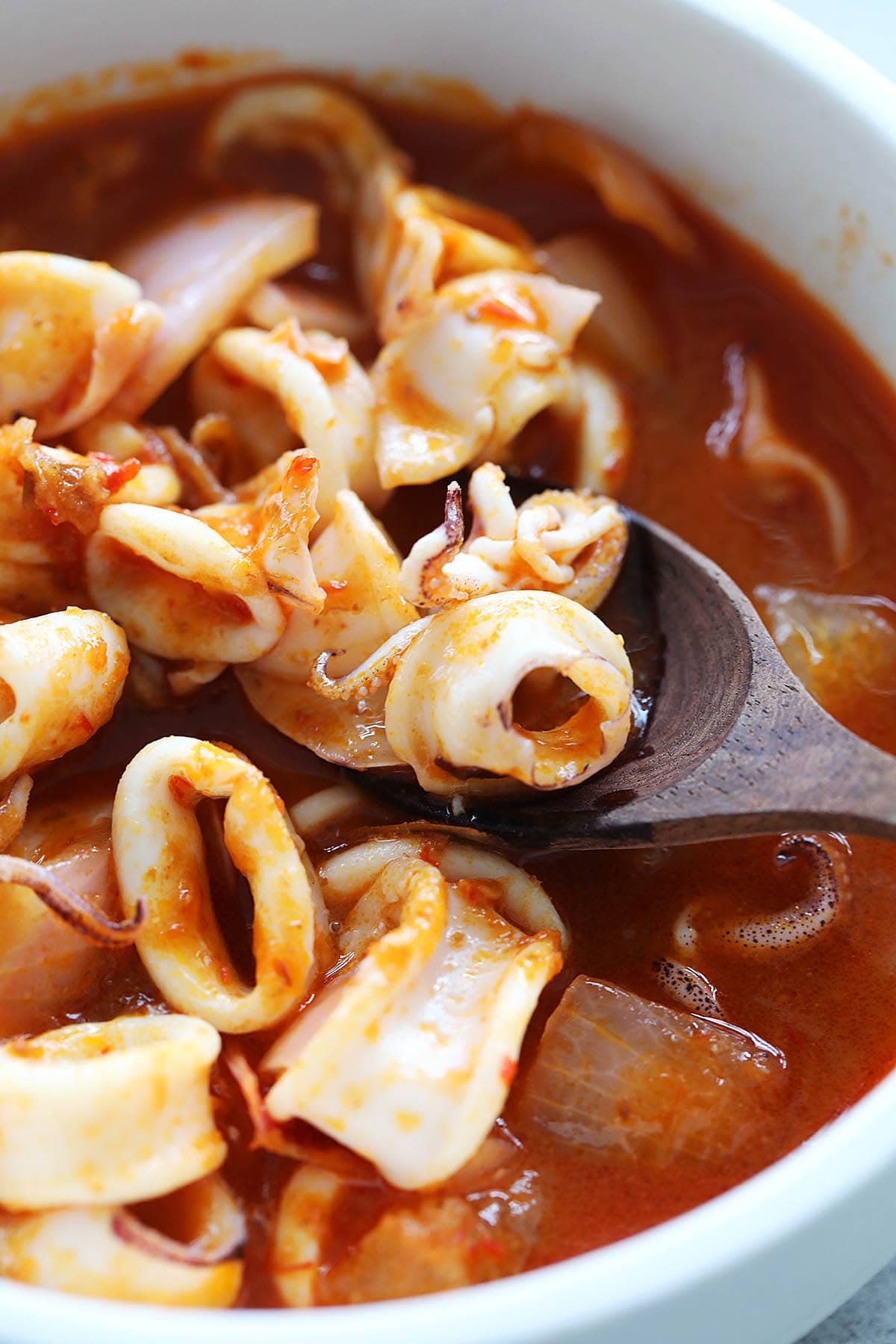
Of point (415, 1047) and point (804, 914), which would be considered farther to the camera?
point (804, 914)

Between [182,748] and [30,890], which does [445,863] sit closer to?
[182,748]

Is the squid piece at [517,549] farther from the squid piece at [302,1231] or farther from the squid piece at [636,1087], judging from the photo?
the squid piece at [302,1231]

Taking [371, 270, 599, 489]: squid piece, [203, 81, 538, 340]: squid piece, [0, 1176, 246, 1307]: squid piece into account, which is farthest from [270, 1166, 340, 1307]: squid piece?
[203, 81, 538, 340]: squid piece

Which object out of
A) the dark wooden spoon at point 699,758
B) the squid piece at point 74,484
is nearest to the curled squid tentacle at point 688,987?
the dark wooden spoon at point 699,758

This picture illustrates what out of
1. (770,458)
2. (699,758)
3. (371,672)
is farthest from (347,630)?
(770,458)

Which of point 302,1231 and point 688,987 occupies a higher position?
point 688,987

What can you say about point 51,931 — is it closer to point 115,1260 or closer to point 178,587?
point 115,1260
